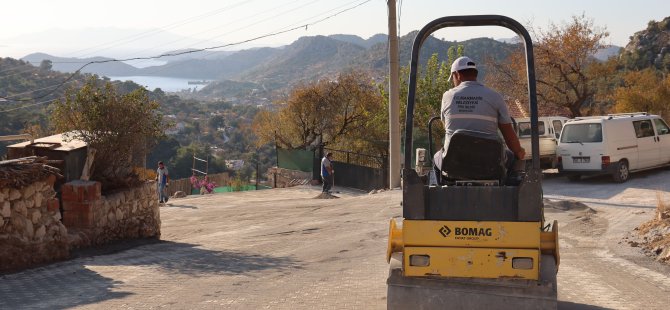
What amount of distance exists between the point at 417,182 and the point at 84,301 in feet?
13.2

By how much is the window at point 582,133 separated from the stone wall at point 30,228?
14.4m

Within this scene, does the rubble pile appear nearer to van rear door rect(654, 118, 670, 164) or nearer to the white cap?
the white cap

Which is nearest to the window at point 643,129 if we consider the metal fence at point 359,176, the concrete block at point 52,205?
the metal fence at point 359,176

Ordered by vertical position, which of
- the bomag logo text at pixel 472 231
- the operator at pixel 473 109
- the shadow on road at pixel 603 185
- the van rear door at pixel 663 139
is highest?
the operator at pixel 473 109

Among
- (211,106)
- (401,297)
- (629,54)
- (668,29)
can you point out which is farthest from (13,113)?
(211,106)

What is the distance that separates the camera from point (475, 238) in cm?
638

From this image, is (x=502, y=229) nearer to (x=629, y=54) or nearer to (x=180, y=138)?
(x=629, y=54)

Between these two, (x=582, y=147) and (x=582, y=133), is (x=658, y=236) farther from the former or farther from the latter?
(x=582, y=133)

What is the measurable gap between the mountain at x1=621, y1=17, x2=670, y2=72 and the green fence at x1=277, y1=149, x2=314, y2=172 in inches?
1308

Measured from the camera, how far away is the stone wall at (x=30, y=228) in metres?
9.95

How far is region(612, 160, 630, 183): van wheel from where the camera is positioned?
2027cm

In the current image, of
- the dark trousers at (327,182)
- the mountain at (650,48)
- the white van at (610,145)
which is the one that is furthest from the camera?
the mountain at (650,48)

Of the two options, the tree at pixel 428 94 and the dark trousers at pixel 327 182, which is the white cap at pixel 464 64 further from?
the tree at pixel 428 94

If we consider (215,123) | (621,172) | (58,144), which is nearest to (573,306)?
(58,144)
